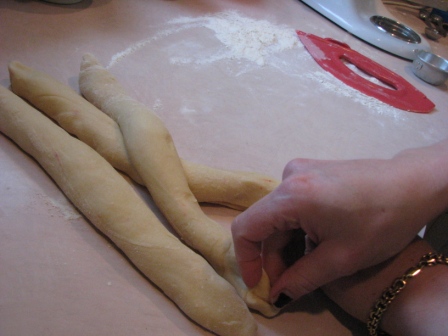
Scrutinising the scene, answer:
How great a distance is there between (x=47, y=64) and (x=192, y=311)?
3.13ft

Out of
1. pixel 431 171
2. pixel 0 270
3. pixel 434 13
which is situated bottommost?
pixel 0 270

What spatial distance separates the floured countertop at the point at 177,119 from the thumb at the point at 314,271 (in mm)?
108

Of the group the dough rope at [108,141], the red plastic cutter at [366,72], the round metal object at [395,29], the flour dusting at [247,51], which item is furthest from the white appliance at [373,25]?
the dough rope at [108,141]

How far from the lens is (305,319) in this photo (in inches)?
30.8

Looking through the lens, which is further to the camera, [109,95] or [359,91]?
[359,91]

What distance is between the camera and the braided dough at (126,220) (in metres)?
0.70

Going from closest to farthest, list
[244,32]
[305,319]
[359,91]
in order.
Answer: [305,319] → [359,91] → [244,32]

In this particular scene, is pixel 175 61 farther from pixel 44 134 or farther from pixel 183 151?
pixel 44 134

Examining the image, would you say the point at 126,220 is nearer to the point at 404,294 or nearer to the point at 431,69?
the point at 404,294

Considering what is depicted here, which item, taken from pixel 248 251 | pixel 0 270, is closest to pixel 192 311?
pixel 248 251

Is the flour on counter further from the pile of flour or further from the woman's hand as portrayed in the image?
the woman's hand

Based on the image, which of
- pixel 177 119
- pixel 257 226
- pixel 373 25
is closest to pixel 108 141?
pixel 177 119

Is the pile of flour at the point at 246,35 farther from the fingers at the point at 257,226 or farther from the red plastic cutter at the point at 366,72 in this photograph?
the fingers at the point at 257,226

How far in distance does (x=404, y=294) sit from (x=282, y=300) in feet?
0.79
